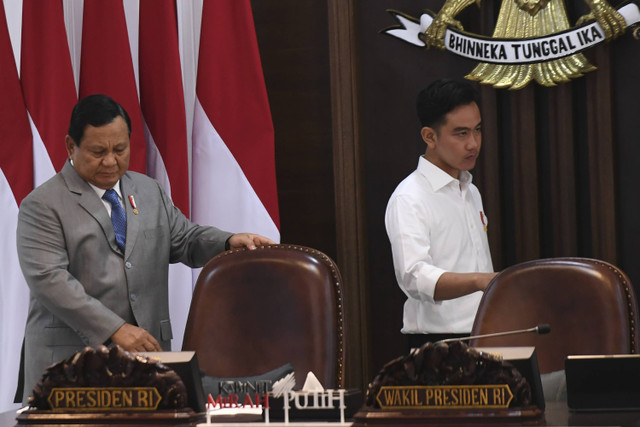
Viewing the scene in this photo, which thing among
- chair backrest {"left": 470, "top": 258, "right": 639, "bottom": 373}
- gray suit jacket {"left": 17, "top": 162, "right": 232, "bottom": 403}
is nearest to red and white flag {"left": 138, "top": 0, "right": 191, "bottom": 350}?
gray suit jacket {"left": 17, "top": 162, "right": 232, "bottom": 403}

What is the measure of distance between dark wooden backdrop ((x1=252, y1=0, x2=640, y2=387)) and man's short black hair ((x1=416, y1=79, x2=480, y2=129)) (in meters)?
0.44

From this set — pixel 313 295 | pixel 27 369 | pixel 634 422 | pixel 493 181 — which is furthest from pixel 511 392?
pixel 493 181

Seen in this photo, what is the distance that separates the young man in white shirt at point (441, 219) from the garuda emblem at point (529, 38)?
384mm

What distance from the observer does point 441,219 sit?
312 centimetres

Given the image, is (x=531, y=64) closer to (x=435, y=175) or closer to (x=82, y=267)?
(x=435, y=175)

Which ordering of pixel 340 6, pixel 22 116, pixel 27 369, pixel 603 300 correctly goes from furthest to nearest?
1. pixel 340 6
2. pixel 22 116
3. pixel 27 369
4. pixel 603 300

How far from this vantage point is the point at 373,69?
12.4 feet

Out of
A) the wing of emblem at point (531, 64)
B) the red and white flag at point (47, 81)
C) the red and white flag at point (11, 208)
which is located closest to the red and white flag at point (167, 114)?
the red and white flag at point (47, 81)

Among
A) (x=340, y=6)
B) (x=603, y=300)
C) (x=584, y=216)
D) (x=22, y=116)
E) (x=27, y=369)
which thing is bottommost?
(x=27, y=369)

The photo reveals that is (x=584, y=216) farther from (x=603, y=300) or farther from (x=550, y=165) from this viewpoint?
(x=603, y=300)

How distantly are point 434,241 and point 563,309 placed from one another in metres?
0.79

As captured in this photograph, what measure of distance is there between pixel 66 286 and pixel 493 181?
65.0 inches

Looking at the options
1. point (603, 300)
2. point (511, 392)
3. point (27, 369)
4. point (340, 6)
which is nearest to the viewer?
point (511, 392)

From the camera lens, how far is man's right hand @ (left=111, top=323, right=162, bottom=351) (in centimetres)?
267
